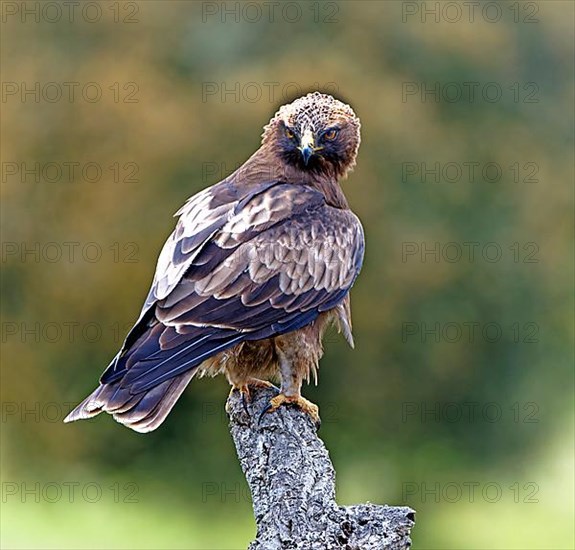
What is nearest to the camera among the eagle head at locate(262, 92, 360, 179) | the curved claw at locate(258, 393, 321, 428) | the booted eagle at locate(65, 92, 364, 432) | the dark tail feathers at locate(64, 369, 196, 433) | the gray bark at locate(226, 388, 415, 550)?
the gray bark at locate(226, 388, 415, 550)

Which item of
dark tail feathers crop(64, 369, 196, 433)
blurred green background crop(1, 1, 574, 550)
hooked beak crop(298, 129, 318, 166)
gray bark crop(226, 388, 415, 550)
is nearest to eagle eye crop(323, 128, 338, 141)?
hooked beak crop(298, 129, 318, 166)

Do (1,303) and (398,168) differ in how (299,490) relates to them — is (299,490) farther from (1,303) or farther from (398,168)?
(1,303)

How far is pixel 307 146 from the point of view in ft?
20.6

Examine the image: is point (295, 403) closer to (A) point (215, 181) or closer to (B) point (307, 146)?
(B) point (307, 146)

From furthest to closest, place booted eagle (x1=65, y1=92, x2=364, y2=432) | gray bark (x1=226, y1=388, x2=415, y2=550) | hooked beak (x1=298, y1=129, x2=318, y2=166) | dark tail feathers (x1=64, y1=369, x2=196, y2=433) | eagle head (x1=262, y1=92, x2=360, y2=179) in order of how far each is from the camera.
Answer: eagle head (x1=262, y1=92, x2=360, y2=179) < hooked beak (x1=298, y1=129, x2=318, y2=166) < booted eagle (x1=65, y1=92, x2=364, y2=432) < dark tail feathers (x1=64, y1=369, x2=196, y2=433) < gray bark (x1=226, y1=388, x2=415, y2=550)

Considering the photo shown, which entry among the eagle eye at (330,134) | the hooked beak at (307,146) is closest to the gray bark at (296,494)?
the hooked beak at (307,146)

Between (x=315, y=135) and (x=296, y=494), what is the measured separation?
2.24 meters

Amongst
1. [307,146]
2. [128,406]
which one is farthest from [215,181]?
[128,406]

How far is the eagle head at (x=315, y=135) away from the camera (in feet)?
21.0

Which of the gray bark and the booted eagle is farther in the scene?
the booted eagle

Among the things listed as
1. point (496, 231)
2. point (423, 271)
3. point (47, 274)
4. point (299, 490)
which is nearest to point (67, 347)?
point (47, 274)

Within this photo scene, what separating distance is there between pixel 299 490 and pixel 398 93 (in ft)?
21.1

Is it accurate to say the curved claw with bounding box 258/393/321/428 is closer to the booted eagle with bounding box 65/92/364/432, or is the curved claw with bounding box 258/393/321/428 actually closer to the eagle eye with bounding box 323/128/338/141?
the booted eagle with bounding box 65/92/364/432

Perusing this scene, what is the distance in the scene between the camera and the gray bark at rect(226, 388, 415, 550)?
446 centimetres
